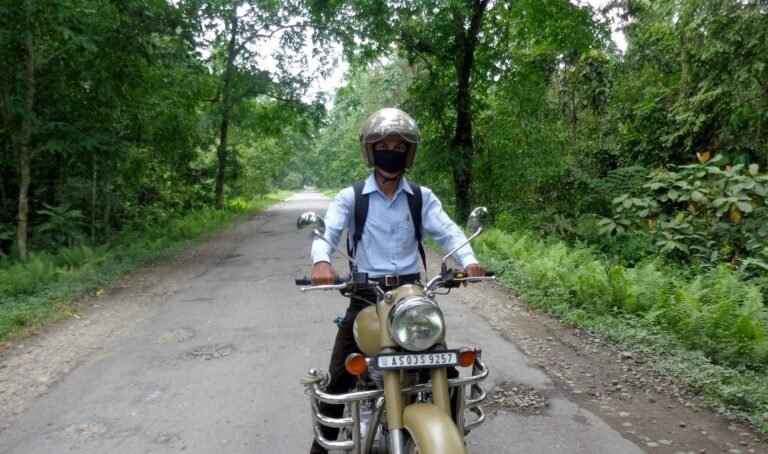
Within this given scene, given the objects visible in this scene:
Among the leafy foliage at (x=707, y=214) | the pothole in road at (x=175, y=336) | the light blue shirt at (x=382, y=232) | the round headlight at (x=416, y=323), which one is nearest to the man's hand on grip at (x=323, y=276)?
the light blue shirt at (x=382, y=232)

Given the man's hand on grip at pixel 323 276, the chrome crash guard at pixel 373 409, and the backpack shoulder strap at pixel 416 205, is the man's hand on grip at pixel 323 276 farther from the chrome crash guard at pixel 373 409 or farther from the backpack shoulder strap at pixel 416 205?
the backpack shoulder strap at pixel 416 205

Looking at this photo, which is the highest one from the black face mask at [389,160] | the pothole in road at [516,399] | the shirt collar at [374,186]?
the black face mask at [389,160]

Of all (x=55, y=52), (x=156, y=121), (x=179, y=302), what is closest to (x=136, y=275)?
(x=179, y=302)

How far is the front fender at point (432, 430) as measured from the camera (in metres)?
2.19

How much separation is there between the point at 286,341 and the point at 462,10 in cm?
921

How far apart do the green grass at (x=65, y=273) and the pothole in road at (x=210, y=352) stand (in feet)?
7.82

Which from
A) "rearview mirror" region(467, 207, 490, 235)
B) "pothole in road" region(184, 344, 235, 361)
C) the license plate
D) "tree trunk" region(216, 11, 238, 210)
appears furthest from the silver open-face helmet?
"tree trunk" region(216, 11, 238, 210)

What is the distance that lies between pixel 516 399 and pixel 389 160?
7.79ft

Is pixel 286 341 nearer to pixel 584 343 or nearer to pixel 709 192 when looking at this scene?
pixel 584 343

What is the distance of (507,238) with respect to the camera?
1122 cm

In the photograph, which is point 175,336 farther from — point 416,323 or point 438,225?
point 416,323

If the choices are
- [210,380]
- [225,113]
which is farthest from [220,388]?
[225,113]

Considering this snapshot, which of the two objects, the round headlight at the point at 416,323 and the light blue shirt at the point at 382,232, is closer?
the round headlight at the point at 416,323

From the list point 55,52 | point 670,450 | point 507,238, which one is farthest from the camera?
point 507,238
